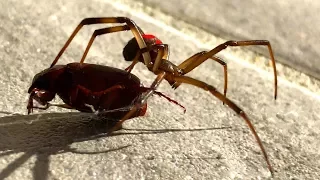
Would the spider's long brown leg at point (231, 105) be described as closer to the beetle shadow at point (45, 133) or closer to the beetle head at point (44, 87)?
the beetle shadow at point (45, 133)

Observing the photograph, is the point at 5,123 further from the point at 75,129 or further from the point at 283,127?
the point at 283,127

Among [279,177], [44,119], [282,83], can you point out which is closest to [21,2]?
[44,119]

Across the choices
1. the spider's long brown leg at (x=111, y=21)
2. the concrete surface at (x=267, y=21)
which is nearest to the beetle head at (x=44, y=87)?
the spider's long brown leg at (x=111, y=21)

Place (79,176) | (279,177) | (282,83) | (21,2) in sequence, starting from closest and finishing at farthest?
(79,176) → (279,177) → (282,83) → (21,2)

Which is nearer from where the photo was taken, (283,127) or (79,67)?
(79,67)

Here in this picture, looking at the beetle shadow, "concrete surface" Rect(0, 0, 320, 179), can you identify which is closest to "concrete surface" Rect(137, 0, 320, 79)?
"concrete surface" Rect(0, 0, 320, 179)

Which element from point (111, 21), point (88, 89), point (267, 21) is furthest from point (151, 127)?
point (267, 21)
